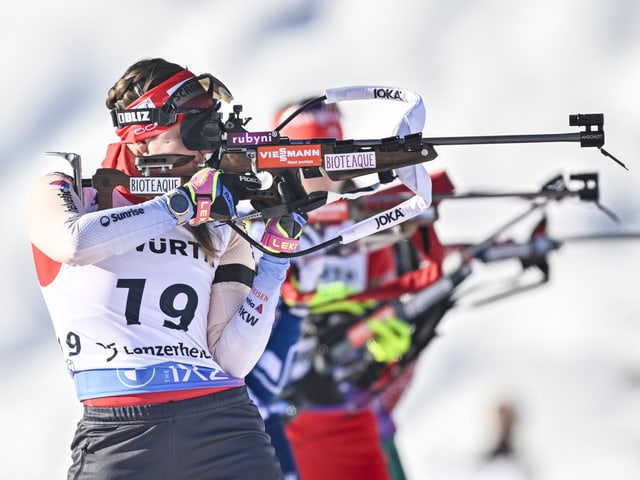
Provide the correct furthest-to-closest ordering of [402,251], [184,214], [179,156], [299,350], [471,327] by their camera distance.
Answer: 1. [471,327]
2. [402,251]
3. [299,350]
4. [179,156]
5. [184,214]

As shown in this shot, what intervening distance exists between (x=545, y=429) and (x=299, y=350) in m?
4.57

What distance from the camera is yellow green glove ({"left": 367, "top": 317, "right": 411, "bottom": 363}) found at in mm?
7059

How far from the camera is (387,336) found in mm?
7078

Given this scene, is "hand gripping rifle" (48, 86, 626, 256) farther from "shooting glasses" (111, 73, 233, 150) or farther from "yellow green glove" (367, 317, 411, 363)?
"yellow green glove" (367, 317, 411, 363)

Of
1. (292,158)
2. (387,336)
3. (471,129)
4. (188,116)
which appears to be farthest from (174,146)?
(471,129)

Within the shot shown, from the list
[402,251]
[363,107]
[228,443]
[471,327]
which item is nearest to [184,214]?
[228,443]

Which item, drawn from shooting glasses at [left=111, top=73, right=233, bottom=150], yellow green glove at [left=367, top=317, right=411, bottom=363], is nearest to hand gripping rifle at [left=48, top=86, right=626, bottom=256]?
shooting glasses at [left=111, top=73, right=233, bottom=150]

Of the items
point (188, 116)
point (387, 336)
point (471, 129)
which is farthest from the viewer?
point (471, 129)

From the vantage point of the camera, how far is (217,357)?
10.6ft

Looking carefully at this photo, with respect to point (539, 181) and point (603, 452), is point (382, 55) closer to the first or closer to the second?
point (539, 181)

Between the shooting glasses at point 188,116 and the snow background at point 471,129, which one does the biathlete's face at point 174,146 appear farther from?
the snow background at point 471,129

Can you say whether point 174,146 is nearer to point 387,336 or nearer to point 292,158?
point 292,158

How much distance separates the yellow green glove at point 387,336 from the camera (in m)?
7.06

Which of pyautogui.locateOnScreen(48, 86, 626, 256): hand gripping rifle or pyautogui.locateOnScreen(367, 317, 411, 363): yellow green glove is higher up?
pyautogui.locateOnScreen(48, 86, 626, 256): hand gripping rifle
